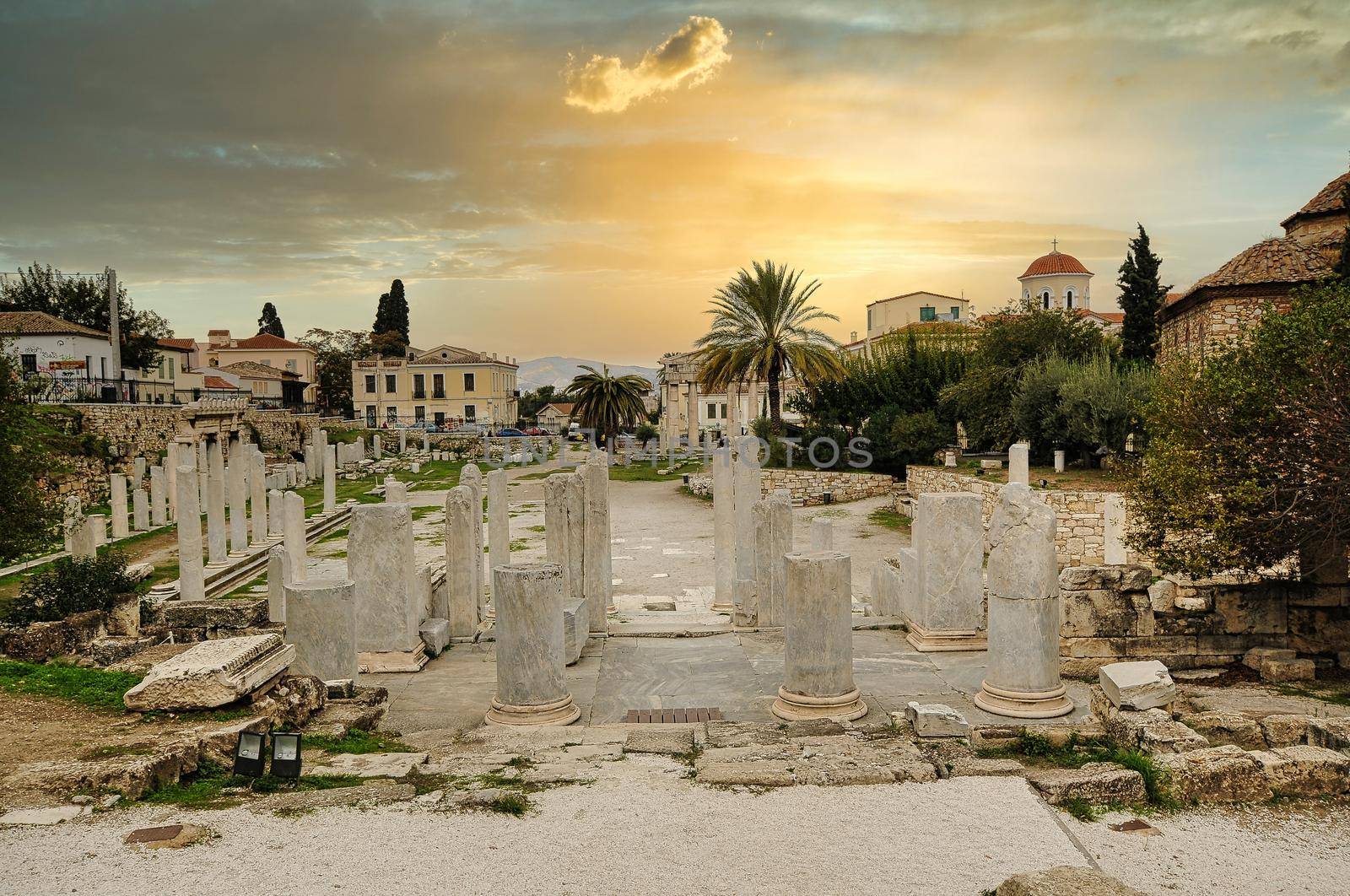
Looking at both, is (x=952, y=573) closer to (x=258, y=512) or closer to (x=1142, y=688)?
(x=1142, y=688)

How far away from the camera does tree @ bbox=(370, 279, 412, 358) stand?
7819cm

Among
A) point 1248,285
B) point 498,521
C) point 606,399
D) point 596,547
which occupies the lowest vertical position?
point 596,547

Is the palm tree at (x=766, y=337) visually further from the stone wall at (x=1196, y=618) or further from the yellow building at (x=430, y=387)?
the yellow building at (x=430, y=387)

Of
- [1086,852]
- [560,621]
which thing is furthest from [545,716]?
[1086,852]

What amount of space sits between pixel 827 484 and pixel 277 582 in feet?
77.6

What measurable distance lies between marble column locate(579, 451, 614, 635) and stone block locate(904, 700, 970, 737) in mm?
5324

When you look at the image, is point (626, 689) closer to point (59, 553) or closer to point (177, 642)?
point (177, 642)

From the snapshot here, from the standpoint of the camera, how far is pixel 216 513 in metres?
22.1

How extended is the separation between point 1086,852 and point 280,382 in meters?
75.3

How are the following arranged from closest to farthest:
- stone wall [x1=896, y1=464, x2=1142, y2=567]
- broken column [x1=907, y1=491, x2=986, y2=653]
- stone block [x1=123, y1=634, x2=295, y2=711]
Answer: stone block [x1=123, y1=634, x2=295, y2=711] < broken column [x1=907, y1=491, x2=986, y2=653] < stone wall [x1=896, y1=464, x2=1142, y2=567]

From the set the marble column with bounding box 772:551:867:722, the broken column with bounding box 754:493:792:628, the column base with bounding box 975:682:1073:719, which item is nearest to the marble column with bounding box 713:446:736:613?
the broken column with bounding box 754:493:792:628

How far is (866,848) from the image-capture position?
5.82 m

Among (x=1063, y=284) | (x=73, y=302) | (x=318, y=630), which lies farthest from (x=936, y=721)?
(x=1063, y=284)

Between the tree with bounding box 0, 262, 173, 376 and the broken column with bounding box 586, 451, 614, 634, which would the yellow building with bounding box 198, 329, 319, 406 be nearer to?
the tree with bounding box 0, 262, 173, 376
